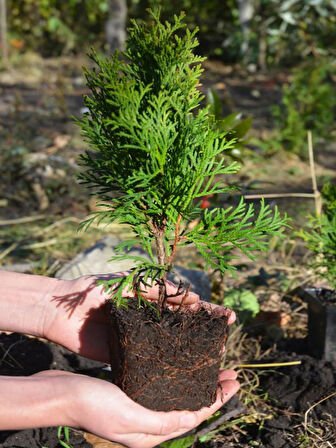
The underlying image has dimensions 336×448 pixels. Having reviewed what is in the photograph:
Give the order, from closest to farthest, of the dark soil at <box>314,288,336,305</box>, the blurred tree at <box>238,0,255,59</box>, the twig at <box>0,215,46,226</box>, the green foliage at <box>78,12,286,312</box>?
the green foliage at <box>78,12,286,312</box>, the dark soil at <box>314,288,336,305</box>, the twig at <box>0,215,46,226</box>, the blurred tree at <box>238,0,255,59</box>

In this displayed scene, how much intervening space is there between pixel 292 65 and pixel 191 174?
35.8ft

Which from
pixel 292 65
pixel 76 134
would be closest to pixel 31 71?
pixel 76 134

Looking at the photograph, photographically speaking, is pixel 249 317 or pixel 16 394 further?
pixel 249 317

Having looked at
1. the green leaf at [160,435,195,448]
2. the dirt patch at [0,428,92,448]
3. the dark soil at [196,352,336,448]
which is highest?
the dark soil at [196,352,336,448]

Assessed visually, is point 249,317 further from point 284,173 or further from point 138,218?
point 284,173

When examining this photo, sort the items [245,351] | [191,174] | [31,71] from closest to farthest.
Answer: [191,174]
[245,351]
[31,71]

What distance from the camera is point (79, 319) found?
2209 mm

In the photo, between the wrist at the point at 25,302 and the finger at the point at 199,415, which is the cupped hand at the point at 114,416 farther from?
the wrist at the point at 25,302

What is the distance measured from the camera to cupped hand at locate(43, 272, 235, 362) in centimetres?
215

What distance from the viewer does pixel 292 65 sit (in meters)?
11.7

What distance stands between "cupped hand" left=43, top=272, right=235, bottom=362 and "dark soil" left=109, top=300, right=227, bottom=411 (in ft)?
1.11

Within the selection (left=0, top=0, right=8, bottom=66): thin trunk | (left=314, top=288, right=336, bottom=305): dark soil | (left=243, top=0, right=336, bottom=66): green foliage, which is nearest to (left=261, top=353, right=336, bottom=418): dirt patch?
(left=314, top=288, right=336, bottom=305): dark soil

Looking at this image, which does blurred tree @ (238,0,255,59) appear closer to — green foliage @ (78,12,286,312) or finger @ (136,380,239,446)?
green foliage @ (78,12,286,312)

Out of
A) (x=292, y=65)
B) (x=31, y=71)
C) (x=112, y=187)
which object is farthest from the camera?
(x=292, y=65)
